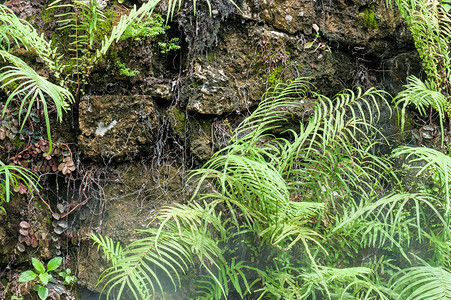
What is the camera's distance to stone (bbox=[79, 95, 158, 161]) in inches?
77.3

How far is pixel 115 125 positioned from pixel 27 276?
0.87 m

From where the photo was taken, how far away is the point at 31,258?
188 cm

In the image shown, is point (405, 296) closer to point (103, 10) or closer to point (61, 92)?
point (61, 92)

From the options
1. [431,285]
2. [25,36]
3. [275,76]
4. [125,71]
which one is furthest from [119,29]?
[431,285]

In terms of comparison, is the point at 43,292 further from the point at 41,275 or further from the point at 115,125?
the point at 115,125

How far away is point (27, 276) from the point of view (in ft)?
5.81

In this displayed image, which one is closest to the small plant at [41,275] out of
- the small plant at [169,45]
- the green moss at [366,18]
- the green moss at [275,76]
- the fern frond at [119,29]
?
the fern frond at [119,29]

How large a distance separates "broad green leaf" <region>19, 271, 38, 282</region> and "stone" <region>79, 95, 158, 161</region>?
2.11ft

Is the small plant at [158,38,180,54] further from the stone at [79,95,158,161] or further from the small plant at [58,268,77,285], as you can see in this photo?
the small plant at [58,268,77,285]

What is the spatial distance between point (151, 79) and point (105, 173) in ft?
1.94

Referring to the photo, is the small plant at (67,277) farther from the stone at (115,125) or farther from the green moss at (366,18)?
the green moss at (366,18)

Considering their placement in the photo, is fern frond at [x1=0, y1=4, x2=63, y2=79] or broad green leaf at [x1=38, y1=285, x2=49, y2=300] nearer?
fern frond at [x1=0, y1=4, x2=63, y2=79]

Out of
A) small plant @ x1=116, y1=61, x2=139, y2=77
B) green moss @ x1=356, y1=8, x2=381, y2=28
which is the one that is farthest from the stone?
green moss @ x1=356, y1=8, x2=381, y2=28

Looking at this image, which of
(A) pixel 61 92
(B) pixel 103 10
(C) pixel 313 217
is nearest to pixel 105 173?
(A) pixel 61 92
